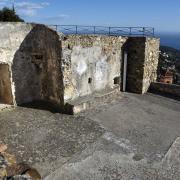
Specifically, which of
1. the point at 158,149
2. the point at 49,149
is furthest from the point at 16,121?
the point at 158,149

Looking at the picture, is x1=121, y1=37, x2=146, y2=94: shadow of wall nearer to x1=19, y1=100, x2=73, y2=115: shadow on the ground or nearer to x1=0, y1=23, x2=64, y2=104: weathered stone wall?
x1=0, y1=23, x2=64, y2=104: weathered stone wall

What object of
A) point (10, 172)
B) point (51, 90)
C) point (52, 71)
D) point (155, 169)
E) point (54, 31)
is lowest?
point (155, 169)

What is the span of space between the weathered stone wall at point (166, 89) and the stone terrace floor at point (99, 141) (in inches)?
96.7

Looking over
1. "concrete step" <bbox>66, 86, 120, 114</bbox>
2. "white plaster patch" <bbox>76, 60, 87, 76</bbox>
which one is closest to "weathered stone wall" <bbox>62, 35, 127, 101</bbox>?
"white plaster patch" <bbox>76, 60, 87, 76</bbox>

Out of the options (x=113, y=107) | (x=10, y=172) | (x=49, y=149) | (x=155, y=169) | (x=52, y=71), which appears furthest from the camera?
(x=113, y=107)

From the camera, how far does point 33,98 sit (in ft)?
43.7

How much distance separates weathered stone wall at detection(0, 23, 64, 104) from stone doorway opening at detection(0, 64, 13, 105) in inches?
8.0

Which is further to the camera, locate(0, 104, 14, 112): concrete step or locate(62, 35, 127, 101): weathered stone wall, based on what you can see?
locate(0, 104, 14, 112): concrete step

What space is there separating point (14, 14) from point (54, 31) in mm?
11477

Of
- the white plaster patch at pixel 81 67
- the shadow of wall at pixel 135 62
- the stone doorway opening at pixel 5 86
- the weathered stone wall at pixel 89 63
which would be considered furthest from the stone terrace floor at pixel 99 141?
the shadow of wall at pixel 135 62

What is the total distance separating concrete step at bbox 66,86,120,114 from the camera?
12.0 m

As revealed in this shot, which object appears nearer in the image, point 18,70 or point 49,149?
point 49,149

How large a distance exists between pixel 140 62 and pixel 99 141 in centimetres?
701

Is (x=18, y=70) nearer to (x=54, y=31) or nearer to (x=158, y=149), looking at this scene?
(x=54, y=31)
